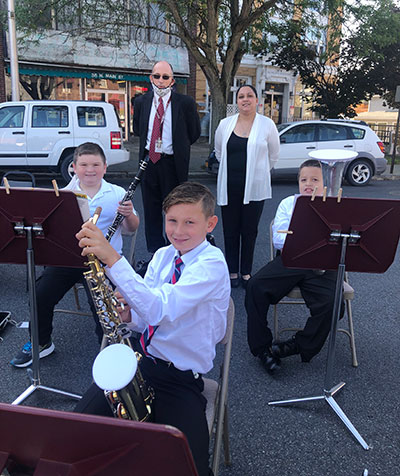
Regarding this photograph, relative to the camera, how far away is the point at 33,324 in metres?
2.54

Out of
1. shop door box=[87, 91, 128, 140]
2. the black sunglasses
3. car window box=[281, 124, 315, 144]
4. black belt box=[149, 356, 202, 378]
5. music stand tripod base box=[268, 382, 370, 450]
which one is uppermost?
shop door box=[87, 91, 128, 140]

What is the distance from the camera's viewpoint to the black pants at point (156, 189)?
14.8ft

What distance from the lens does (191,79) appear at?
19.1m

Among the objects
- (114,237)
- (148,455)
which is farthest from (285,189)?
(148,455)

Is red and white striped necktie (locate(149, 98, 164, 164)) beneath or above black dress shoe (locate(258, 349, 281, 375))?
above

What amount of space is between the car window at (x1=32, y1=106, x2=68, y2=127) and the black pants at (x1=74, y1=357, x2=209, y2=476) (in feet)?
29.3

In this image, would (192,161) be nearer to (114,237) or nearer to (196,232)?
(114,237)

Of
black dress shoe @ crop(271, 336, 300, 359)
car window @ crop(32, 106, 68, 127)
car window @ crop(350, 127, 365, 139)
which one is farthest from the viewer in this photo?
car window @ crop(350, 127, 365, 139)

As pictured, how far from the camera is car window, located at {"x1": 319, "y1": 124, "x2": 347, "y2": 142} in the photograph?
10641 mm

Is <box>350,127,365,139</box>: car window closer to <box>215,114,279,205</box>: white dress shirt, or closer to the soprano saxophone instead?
<box>215,114,279,205</box>: white dress shirt

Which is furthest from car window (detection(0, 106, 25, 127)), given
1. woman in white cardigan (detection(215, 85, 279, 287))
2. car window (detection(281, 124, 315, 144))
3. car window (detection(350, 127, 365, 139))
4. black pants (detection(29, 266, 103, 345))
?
car window (detection(350, 127, 365, 139))

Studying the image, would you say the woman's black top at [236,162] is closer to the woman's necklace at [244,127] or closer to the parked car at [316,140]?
the woman's necklace at [244,127]

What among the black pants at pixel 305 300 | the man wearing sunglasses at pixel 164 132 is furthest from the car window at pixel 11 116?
the black pants at pixel 305 300

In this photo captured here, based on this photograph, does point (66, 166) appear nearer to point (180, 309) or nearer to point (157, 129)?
point (157, 129)
